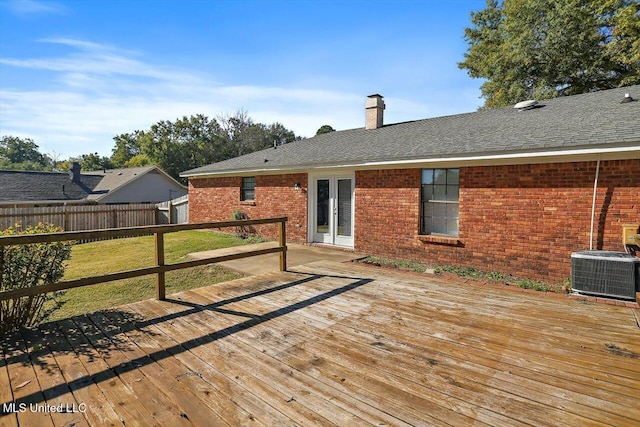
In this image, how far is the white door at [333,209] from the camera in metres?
9.54

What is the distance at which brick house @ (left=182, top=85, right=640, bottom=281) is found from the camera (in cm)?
579

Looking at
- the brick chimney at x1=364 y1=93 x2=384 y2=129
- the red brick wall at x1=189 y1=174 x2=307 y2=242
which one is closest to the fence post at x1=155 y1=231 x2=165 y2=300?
the red brick wall at x1=189 y1=174 x2=307 y2=242

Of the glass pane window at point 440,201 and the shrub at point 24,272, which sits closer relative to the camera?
the shrub at point 24,272

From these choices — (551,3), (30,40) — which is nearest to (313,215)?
(30,40)

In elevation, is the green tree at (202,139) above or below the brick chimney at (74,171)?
above

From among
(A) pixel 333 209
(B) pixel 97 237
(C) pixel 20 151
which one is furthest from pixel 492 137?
(C) pixel 20 151

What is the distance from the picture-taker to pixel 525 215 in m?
6.54

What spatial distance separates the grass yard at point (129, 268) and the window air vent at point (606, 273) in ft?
20.8

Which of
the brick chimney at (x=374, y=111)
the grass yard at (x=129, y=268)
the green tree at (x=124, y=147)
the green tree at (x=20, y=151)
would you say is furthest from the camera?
the green tree at (x=20, y=151)

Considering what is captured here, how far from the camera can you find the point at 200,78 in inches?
556

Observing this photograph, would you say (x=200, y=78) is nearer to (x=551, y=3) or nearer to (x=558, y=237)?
(x=558, y=237)

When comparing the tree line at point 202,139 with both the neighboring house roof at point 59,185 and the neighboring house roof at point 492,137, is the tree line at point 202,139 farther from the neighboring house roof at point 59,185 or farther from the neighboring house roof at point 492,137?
the neighboring house roof at point 492,137

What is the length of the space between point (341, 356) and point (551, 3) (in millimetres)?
17914

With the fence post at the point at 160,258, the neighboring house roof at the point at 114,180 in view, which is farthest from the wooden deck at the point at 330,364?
the neighboring house roof at the point at 114,180
